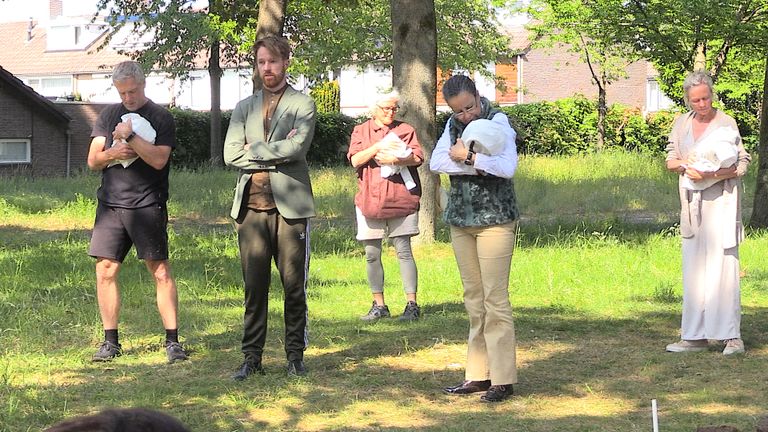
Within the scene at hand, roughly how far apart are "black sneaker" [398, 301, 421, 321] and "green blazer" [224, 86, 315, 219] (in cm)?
265

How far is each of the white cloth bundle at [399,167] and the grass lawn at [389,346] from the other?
1.20 meters

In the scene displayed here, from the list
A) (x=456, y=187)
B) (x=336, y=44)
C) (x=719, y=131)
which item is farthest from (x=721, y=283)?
(x=336, y=44)

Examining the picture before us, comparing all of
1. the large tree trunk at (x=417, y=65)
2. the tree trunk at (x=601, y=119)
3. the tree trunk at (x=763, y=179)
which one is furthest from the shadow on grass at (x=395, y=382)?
the tree trunk at (x=601, y=119)

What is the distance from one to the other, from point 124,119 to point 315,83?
123 feet

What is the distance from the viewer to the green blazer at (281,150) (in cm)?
738

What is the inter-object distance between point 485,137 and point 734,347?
2.91 metres

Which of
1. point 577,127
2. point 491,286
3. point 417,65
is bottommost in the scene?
point 491,286

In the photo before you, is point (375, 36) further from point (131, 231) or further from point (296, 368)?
point (296, 368)

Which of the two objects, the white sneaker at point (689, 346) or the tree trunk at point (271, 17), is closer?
the white sneaker at point (689, 346)

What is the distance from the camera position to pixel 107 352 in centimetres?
827

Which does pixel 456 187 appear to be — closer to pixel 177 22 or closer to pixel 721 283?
pixel 721 283

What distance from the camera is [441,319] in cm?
1002

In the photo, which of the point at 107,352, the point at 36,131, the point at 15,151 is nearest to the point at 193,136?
the point at 36,131

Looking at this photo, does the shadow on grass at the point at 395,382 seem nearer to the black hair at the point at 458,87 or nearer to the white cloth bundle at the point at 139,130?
the white cloth bundle at the point at 139,130
